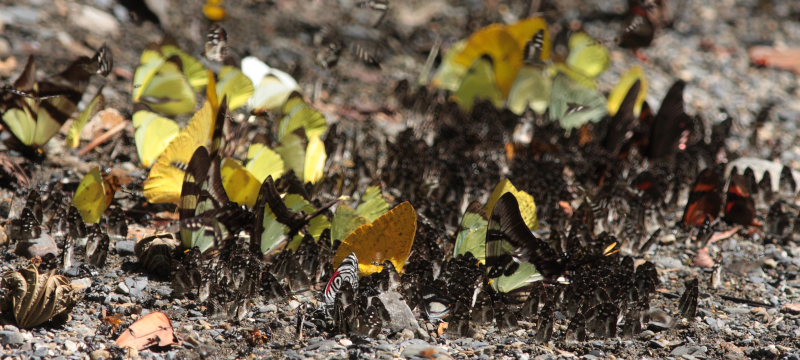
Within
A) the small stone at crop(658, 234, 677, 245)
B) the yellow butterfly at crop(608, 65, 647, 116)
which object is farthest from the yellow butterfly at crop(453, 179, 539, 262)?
the yellow butterfly at crop(608, 65, 647, 116)

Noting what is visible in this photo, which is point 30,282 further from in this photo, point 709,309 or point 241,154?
point 709,309

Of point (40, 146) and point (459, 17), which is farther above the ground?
point (459, 17)

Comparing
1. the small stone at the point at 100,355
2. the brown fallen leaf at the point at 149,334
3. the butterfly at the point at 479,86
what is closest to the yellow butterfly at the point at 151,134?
the brown fallen leaf at the point at 149,334

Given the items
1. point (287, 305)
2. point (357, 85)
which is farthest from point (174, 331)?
point (357, 85)

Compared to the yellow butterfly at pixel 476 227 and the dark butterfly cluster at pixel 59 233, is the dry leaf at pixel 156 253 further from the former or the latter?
the yellow butterfly at pixel 476 227

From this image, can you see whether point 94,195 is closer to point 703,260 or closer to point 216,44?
point 216,44

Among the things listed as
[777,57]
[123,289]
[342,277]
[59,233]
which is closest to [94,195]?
[59,233]
